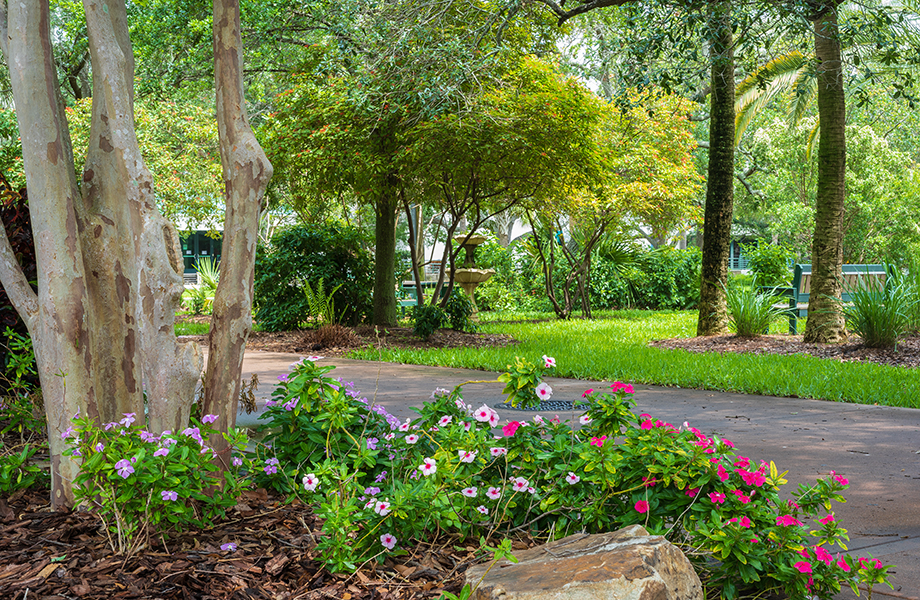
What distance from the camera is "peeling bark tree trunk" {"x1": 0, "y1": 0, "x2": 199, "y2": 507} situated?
315cm

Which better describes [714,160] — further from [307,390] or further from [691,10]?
[307,390]

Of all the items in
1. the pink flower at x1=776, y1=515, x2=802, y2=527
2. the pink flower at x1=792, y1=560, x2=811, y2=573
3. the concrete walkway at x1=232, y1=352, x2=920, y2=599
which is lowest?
the concrete walkway at x1=232, y1=352, x2=920, y2=599

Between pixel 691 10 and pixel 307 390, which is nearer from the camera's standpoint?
pixel 307 390

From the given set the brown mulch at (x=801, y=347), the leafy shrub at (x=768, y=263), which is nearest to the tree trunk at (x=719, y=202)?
the brown mulch at (x=801, y=347)

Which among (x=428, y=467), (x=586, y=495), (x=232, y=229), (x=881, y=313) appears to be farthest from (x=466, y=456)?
(x=881, y=313)

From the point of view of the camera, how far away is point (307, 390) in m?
3.32

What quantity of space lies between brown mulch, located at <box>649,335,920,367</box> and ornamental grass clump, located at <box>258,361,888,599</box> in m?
6.93

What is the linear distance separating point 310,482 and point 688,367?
21.1 ft

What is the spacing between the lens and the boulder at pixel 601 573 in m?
2.23

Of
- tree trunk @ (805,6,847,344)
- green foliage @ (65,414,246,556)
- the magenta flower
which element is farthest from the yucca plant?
the magenta flower

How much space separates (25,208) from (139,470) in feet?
11.5

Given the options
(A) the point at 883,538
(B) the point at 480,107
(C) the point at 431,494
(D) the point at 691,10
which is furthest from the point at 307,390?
(B) the point at 480,107

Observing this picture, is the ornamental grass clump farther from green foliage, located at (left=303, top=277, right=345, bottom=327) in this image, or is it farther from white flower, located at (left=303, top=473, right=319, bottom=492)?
green foliage, located at (left=303, top=277, right=345, bottom=327)

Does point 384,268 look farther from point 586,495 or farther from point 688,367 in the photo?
point 586,495
